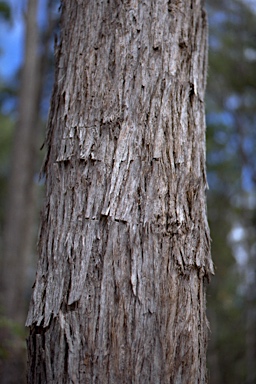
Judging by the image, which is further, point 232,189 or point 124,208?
point 232,189

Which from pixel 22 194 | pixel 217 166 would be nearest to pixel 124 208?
pixel 22 194

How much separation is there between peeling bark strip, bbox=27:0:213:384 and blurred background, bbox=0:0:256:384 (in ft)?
26.8

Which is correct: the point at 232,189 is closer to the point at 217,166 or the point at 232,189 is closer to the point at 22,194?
the point at 217,166

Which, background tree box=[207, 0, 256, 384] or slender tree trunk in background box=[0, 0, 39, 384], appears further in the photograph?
background tree box=[207, 0, 256, 384]

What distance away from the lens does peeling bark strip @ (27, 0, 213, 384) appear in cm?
201

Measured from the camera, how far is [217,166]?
59.4 feet

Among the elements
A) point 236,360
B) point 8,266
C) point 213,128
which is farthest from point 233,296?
point 8,266

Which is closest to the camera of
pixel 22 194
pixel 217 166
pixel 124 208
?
pixel 124 208

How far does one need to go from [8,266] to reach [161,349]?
9289 millimetres

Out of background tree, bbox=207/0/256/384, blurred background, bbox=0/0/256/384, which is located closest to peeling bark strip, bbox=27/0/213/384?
blurred background, bbox=0/0/256/384

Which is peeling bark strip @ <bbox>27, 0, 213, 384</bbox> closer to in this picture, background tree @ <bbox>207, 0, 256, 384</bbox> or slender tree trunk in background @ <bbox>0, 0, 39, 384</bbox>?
slender tree trunk in background @ <bbox>0, 0, 39, 384</bbox>

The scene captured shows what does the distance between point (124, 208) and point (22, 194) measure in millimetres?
9596

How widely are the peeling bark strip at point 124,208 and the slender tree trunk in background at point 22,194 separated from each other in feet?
27.8

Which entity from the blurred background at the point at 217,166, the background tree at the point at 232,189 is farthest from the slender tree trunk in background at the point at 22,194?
the background tree at the point at 232,189
